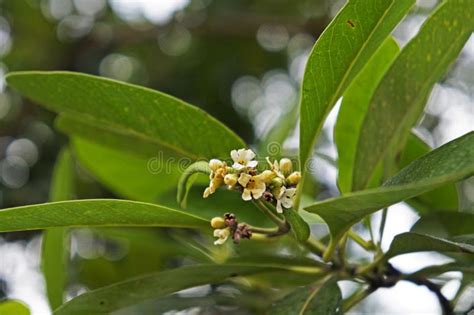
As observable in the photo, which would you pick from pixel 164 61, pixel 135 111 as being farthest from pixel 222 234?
pixel 164 61

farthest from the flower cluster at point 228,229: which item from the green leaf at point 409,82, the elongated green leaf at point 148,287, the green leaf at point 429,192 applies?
the green leaf at point 429,192

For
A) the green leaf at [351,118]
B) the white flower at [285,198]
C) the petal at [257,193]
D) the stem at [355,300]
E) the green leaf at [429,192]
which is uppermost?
the green leaf at [351,118]

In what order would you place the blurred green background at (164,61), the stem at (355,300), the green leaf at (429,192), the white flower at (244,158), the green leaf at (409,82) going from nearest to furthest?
the white flower at (244,158)
the green leaf at (409,82)
the stem at (355,300)
the green leaf at (429,192)
the blurred green background at (164,61)

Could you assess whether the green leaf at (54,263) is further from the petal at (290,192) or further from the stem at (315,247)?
→ the petal at (290,192)

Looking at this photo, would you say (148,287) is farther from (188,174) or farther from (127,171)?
(127,171)

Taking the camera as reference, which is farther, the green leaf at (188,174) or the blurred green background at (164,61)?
the blurred green background at (164,61)

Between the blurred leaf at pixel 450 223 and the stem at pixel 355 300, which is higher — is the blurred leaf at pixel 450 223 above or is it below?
above

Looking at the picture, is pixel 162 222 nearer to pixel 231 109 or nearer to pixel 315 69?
pixel 315 69

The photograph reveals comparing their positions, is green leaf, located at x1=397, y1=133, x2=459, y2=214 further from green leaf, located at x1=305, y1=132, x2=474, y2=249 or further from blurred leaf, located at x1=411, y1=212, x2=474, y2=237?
green leaf, located at x1=305, y1=132, x2=474, y2=249

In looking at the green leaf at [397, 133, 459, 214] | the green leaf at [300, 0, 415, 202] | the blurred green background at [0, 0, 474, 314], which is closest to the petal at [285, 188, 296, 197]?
the green leaf at [300, 0, 415, 202]
